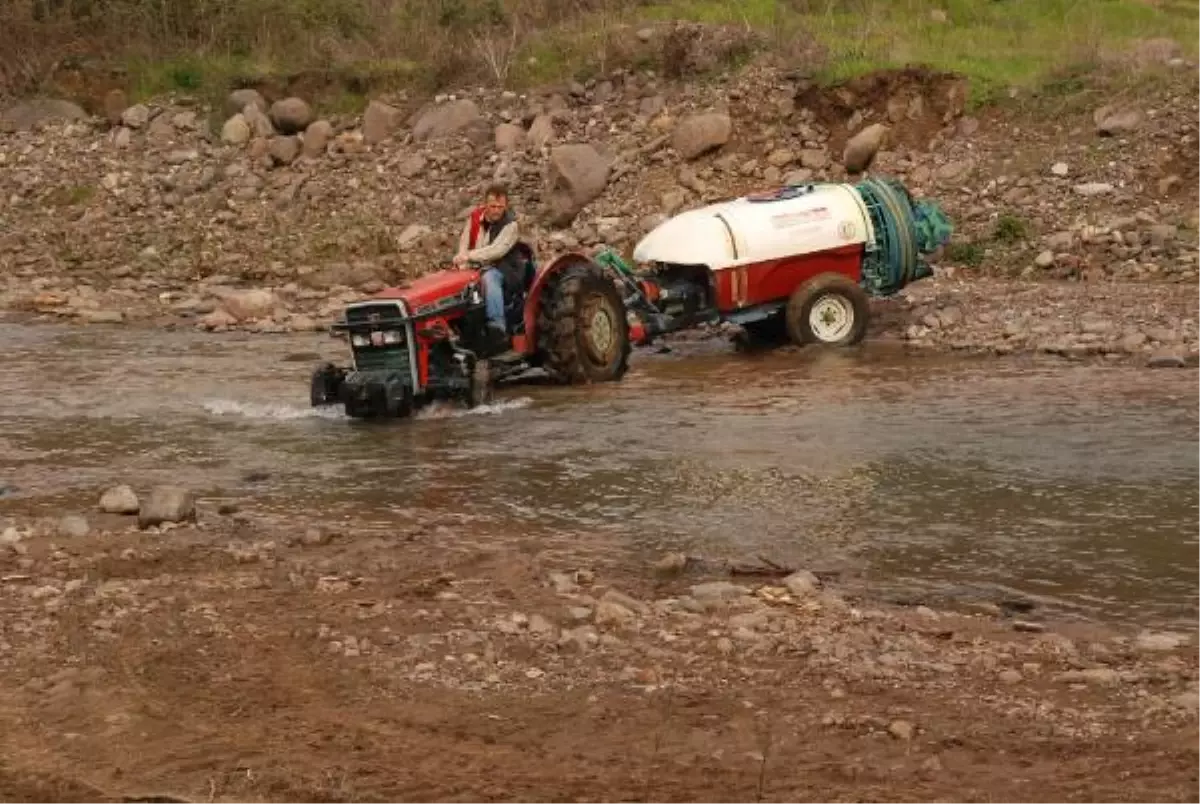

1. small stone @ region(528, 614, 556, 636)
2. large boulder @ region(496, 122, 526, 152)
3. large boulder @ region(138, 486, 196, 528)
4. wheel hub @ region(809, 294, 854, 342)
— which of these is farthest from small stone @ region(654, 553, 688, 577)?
large boulder @ region(496, 122, 526, 152)

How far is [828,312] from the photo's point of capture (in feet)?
51.5

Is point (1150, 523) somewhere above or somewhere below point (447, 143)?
below

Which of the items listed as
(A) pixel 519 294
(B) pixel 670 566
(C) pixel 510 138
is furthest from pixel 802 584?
(C) pixel 510 138

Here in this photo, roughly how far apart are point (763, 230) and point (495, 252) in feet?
9.27

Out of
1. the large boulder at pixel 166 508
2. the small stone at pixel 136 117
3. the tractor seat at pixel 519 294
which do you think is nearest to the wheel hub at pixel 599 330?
the tractor seat at pixel 519 294

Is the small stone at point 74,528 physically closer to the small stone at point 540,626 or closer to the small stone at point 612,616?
the small stone at point 540,626

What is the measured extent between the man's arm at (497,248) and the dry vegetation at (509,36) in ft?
35.2

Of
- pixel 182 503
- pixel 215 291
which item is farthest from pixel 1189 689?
pixel 215 291

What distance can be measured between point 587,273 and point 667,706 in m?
8.24

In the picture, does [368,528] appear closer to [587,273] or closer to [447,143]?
[587,273]

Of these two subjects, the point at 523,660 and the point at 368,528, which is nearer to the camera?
the point at 523,660

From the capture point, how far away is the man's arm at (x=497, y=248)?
13523 millimetres

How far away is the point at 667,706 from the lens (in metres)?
6.11

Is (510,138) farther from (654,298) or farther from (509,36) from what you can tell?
(654,298)
